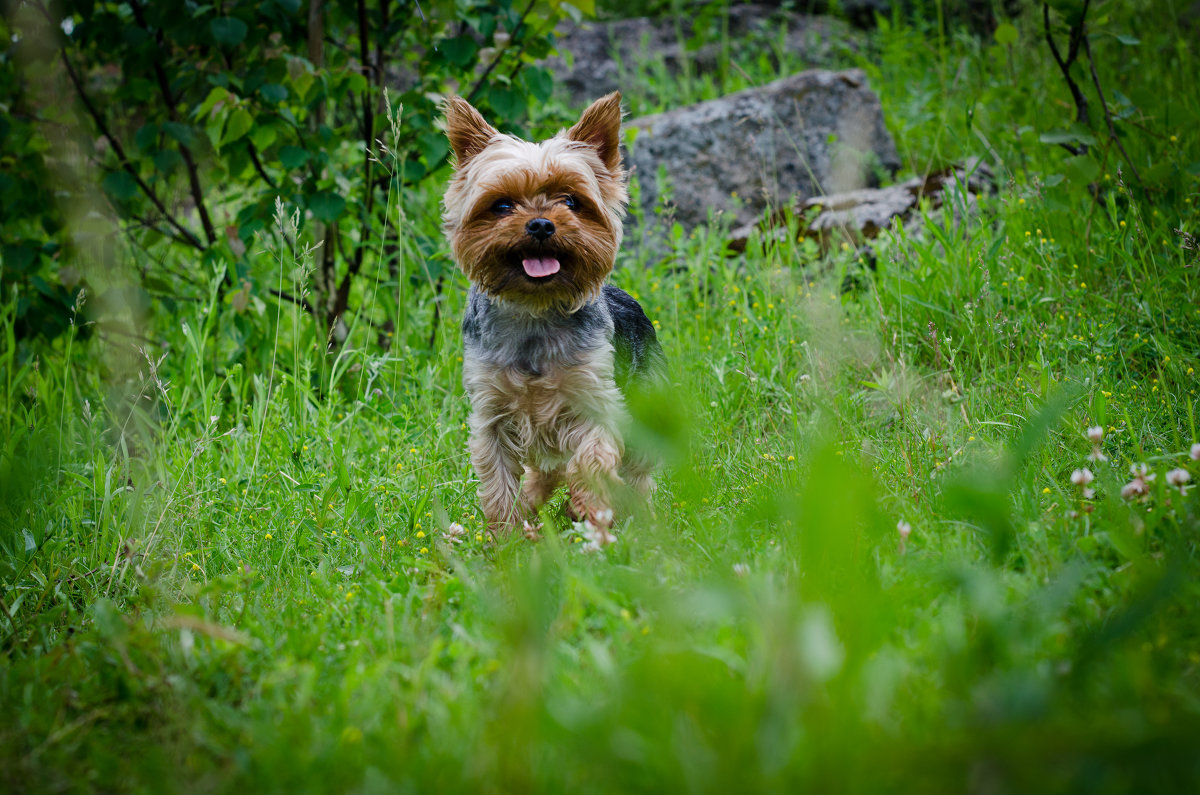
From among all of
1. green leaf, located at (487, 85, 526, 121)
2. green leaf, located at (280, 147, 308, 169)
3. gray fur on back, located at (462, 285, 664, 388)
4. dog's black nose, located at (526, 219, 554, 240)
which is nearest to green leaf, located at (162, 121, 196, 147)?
green leaf, located at (280, 147, 308, 169)

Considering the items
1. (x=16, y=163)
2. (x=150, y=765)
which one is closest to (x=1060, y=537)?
(x=150, y=765)

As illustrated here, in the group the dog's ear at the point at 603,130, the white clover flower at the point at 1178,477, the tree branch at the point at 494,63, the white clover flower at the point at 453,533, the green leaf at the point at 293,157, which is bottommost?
the white clover flower at the point at 453,533

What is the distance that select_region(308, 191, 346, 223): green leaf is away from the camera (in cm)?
461

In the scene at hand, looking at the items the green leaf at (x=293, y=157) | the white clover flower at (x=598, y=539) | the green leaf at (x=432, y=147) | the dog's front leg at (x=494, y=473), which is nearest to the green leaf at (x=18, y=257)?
the green leaf at (x=293, y=157)

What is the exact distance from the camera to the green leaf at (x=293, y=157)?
4504 millimetres

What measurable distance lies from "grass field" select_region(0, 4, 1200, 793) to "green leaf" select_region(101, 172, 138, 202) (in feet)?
2.93

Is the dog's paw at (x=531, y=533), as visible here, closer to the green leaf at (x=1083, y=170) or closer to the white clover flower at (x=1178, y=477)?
the white clover flower at (x=1178, y=477)

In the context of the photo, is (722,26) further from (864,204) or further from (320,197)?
(320,197)

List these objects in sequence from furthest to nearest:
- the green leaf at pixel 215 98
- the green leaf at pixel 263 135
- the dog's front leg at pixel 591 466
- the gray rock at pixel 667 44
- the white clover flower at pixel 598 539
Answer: the gray rock at pixel 667 44
the green leaf at pixel 263 135
the green leaf at pixel 215 98
the dog's front leg at pixel 591 466
the white clover flower at pixel 598 539

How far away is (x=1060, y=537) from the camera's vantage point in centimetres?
245

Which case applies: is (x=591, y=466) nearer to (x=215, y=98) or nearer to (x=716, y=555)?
(x=716, y=555)

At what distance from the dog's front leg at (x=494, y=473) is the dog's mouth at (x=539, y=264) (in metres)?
0.71

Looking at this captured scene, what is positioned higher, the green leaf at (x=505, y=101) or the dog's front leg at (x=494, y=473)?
the green leaf at (x=505, y=101)

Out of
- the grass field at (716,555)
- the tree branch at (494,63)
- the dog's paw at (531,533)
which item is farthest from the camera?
the tree branch at (494,63)
